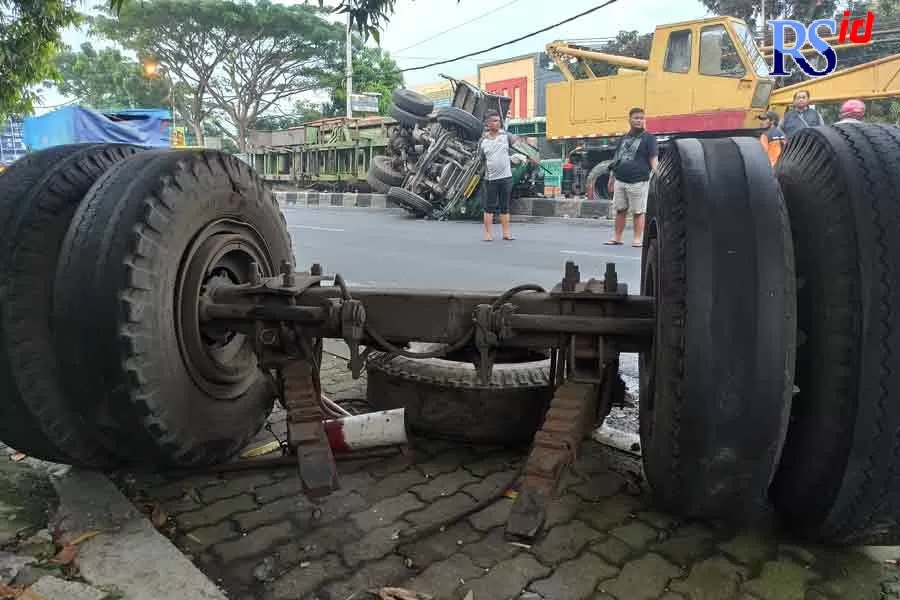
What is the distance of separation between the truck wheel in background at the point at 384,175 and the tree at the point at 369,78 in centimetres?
2156

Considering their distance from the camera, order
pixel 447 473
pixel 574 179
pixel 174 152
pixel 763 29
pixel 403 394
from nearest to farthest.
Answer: pixel 174 152, pixel 447 473, pixel 403 394, pixel 574 179, pixel 763 29

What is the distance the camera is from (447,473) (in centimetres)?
264

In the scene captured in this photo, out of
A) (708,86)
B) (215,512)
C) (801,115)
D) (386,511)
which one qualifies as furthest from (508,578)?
(708,86)

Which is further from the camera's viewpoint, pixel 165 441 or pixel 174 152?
pixel 174 152

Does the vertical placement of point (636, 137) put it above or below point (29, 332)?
above

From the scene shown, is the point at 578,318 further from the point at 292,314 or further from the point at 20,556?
the point at 20,556

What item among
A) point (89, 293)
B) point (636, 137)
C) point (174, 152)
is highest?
point (636, 137)

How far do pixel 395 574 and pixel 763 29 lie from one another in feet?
115

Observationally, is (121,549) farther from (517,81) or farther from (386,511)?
(517,81)

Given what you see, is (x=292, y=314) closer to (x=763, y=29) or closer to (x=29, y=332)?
(x=29, y=332)

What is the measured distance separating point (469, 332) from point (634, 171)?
783cm

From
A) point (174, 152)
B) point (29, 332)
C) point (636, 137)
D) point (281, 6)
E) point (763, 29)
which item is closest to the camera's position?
point (29, 332)

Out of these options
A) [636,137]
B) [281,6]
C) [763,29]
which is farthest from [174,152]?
[281,6]

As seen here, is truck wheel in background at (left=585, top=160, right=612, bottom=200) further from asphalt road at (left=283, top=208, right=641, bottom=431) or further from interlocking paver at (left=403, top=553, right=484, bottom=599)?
interlocking paver at (left=403, top=553, right=484, bottom=599)
